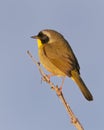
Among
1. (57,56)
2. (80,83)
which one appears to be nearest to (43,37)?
(57,56)

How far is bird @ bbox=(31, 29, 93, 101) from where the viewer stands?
22.7 ft

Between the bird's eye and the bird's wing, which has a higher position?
the bird's eye

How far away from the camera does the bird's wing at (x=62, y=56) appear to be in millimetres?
7094

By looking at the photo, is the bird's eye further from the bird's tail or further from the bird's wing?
the bird's tail

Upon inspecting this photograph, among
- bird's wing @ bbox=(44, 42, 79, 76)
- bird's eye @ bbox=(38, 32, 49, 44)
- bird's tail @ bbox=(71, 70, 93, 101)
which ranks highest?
bird's eye @ bbox=(38, 32, 49, 44)

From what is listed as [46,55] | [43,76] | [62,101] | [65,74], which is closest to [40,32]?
[46,55]

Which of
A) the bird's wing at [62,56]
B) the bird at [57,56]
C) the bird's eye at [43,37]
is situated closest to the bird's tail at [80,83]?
the bird at [57,56]

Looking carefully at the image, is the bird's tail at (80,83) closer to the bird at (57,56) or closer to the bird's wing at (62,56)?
the bird at (57,56)

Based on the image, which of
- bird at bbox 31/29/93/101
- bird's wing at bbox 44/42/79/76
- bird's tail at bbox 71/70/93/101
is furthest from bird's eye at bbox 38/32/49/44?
bird's tail at bbox 71/70/93/101

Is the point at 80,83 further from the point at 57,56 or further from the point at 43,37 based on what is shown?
the point at 43,37

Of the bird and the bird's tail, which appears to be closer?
the bird's tail

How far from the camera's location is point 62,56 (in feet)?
24.1

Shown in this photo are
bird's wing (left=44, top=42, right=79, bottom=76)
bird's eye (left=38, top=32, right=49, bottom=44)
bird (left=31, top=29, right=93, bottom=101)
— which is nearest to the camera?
bird (left=31, top=29, right=93, bottom=101)

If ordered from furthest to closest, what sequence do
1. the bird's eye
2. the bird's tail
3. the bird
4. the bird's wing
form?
the bird's eye, the bird's wing, the bird, the bird's tail
